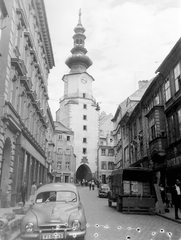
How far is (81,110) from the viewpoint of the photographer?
69.1 metres

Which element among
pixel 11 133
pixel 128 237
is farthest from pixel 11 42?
pixel 128 237

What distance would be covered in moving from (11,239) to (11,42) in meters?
12.2

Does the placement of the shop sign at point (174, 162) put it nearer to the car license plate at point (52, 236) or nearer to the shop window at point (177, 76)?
the shop window at point (177, 76)

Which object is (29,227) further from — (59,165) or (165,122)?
(59,165)

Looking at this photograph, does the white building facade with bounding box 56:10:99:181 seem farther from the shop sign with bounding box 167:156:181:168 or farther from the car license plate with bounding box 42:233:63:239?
the car license plate with bounding box 42:233:63:239

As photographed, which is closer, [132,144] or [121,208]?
[121,208]

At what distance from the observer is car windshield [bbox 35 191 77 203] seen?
9.10 metres

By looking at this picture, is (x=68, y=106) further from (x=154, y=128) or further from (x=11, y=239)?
(x=11, y=239)

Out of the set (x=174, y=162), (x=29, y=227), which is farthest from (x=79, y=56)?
(x=29, y=227)

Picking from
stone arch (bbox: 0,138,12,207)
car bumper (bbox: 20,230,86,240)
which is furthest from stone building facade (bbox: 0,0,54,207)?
car bumper (bbox: 20,230,86,240)

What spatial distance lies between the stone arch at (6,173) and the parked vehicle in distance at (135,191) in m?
7.19

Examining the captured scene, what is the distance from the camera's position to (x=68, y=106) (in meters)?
68.2

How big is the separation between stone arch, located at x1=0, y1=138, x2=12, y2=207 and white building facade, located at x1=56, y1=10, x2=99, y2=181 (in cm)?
4886

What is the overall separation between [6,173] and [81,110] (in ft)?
174
